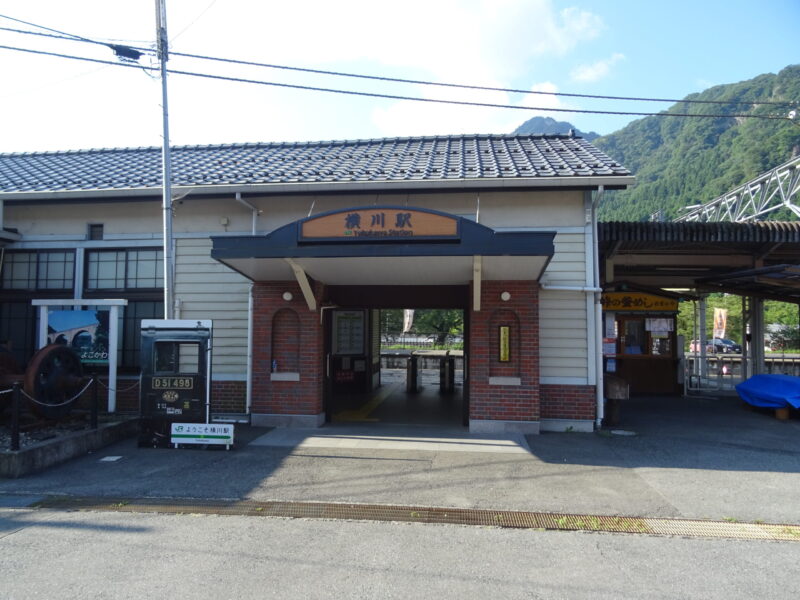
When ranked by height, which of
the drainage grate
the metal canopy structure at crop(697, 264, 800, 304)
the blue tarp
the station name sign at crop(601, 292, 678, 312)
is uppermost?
the metal canopy structure at crop(697, 264, 800, 304)

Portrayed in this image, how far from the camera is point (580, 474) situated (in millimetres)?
6789

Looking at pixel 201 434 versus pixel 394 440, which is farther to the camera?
pixel 394 440

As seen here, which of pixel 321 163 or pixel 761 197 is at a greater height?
pixel 761 197

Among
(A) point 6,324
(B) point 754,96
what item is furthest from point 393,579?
(B) point 754,96

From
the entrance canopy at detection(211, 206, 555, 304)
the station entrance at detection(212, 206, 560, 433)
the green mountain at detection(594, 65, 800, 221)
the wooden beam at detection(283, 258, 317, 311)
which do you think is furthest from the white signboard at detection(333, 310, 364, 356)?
the green mountain at detection(594, 65, 800, 221)

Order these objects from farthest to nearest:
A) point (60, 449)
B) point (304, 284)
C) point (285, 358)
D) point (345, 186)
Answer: point (285, 358) < point (345, 186) < point (304, 284) < point (60, 449)

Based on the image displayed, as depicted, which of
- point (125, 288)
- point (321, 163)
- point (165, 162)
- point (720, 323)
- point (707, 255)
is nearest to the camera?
point (165, 162)

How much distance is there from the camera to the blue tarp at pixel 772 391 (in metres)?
10.5

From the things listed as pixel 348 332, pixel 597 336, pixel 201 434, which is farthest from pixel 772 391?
pixel 201 434

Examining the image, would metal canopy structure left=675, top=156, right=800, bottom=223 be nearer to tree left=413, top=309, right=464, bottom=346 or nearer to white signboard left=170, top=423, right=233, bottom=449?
tree left=413, top=309, right=464, bottom=346

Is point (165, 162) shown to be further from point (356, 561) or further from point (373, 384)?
point (373, 384)

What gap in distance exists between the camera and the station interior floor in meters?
10.4

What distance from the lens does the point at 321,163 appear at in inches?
458

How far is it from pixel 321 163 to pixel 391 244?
16.8 ft
